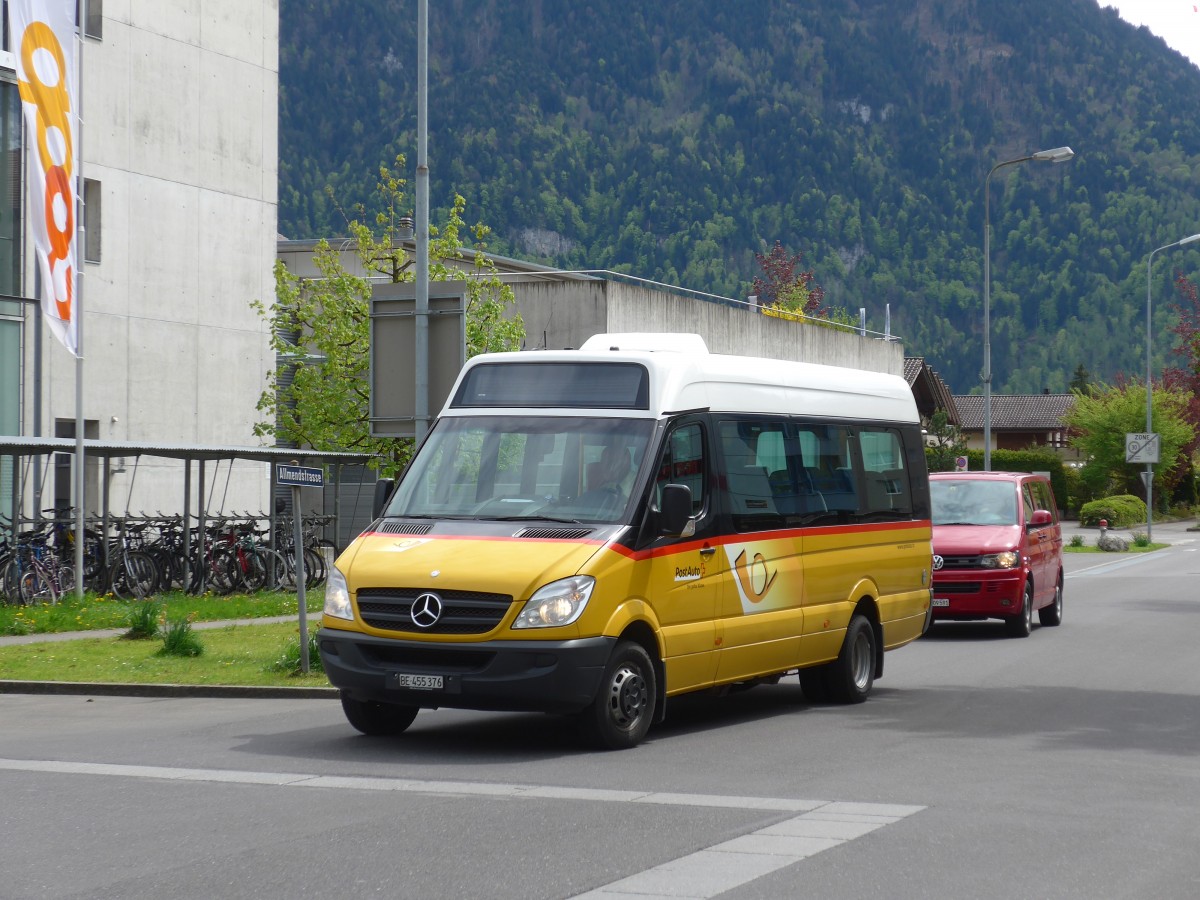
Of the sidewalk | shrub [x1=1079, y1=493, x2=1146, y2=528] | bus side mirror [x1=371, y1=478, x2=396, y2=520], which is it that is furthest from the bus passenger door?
shrub [x1=1079, y1=493, x2=1146, y2=528]

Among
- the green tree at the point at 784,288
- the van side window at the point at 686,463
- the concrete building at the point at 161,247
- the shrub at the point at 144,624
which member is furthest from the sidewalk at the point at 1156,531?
the van side window at the point at 686,463

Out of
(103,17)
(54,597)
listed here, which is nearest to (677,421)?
(54,597)

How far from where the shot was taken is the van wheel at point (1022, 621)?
2050cm

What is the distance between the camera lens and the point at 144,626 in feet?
62.8

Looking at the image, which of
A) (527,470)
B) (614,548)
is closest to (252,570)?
(527,470)

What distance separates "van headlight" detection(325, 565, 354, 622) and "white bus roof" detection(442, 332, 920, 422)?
5.25 ft

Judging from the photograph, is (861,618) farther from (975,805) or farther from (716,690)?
(975,805)

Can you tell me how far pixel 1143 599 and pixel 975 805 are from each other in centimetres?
2039

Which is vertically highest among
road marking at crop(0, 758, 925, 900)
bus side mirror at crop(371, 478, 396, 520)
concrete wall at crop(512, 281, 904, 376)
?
concrete wall at crop(512, 281, 904, 376)

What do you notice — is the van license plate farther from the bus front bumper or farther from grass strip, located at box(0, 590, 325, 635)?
grass strip, located at box(0, 590, 325, 635)

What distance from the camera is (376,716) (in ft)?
37.7

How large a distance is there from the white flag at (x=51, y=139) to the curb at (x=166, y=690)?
9732 mm

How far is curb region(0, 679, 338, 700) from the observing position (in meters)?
14.4

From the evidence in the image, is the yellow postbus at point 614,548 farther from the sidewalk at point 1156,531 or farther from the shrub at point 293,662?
the sidewalk at point 1156,531
